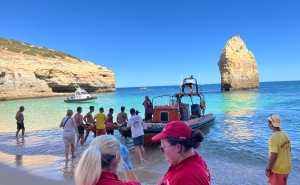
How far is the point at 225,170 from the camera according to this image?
281 inches

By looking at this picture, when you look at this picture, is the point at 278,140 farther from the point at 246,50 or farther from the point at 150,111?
the point at 246,50

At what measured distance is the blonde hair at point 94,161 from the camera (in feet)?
5.80

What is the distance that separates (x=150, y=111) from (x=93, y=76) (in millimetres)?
56309

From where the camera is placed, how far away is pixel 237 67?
65.2 meters

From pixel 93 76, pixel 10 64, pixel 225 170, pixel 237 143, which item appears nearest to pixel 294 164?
pixel 225 170

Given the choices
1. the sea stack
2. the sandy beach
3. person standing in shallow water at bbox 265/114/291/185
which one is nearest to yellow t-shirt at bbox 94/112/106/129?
the sandy beach

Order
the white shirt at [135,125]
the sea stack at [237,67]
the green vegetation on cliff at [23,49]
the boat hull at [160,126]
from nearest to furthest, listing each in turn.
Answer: the white shirt at [135,125] < the boat hull at [160,126] < the green vegetation on cliff at [23,49] < the sea stack at [237,67]

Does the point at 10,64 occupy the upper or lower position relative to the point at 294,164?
upper

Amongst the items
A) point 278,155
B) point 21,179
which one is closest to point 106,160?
point 278,155

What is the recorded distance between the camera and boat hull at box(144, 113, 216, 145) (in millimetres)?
10242

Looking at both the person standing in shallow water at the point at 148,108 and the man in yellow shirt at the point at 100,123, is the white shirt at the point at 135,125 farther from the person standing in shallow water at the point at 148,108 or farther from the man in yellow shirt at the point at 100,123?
the person standing in shallow water at the point at 148,108

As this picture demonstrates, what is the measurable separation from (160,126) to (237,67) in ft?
197

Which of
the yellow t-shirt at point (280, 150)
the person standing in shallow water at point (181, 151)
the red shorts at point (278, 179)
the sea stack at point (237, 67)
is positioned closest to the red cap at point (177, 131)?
the person standing in shallow water at point (181, 151)

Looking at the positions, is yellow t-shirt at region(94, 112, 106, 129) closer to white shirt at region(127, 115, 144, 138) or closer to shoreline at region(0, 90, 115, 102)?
white shirt at region(127, 115, 144, 138)
